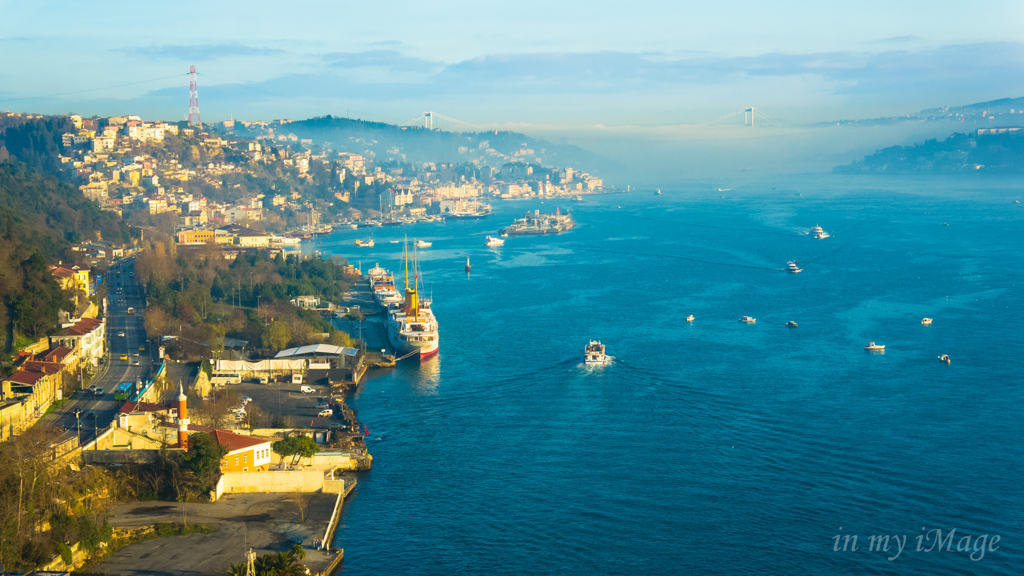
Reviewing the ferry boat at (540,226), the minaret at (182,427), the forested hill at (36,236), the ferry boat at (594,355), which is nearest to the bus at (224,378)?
the forested hill at (36,236)

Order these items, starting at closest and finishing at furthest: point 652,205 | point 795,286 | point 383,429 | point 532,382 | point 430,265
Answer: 1. point 383,429
2. point 532,382
3. point 795,286
4. point 430,265
5. point 652,205

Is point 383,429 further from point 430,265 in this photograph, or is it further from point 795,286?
point 430,265

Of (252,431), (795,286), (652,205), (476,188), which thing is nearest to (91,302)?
(252,431)

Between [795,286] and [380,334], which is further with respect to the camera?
[795,286]

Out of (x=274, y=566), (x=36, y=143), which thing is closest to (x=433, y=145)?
(x=36, y=143)

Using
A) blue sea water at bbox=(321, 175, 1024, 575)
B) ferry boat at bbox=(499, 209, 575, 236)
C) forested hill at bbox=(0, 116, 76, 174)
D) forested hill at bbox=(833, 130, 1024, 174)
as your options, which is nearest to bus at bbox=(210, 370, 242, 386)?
blue sea water at bbox=(321, 175, 1024, 575)

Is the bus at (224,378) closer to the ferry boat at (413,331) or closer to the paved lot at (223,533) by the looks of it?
the ferry boat at (413,331)

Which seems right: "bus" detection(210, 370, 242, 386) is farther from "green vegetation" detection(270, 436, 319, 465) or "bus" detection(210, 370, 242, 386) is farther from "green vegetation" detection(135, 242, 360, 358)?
"green vegetation" detection(270, 436, 319, 465)
